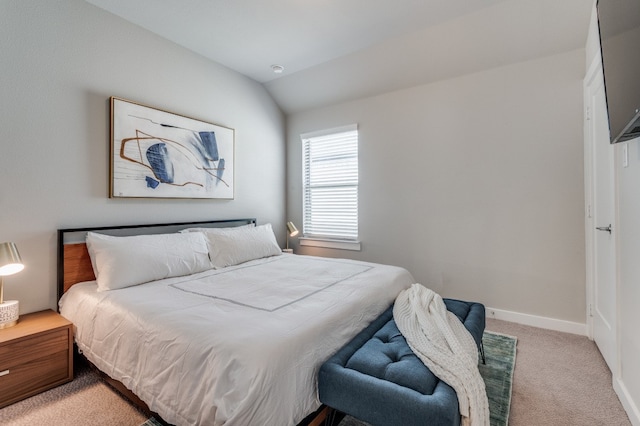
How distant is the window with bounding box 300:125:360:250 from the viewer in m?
3.98

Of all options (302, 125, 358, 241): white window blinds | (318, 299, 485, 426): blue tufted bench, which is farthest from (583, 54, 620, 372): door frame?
(302, 125, 358, 241): white window blinds

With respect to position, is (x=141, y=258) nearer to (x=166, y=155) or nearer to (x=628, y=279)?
(x=166, y=155)

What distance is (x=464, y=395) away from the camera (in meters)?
1.23

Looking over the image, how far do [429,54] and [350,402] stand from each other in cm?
316

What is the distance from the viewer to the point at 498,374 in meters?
2.09

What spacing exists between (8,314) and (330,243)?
3.07 m

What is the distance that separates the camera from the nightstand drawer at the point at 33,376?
177cm

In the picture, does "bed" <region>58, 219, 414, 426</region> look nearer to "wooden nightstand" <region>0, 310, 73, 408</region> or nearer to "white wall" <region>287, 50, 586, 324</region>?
"wooden nightstand" <region>0, 310, 73, 408</region>

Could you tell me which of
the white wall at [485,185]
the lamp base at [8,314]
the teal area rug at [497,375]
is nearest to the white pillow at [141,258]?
the lamp base at [8,314]

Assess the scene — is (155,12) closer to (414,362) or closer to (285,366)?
(285,366)

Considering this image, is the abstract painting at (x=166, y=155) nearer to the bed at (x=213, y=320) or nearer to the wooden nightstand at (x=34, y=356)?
the bed at (x=213, y=320)

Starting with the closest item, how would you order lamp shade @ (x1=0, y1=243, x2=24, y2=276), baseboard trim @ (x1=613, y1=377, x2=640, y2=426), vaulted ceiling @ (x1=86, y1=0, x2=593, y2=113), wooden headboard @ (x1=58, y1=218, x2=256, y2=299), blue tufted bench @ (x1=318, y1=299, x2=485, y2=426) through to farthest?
blue tufted bench @ (x1=318, y1=299, x2=485, y2=426) < baseboard trim @ (x1=613, y1=377, x2=640, y2=426) < lamp shade @ (x1=0, y1=243, x2=24, y2=276) < wooden headboard @ (x1=58, y1=218, x2=256, y2=299) < vaulted ceiling @ (x1=86, y1=0, x2=593, y2=113)

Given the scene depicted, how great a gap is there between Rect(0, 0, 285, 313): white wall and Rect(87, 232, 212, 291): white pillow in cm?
35

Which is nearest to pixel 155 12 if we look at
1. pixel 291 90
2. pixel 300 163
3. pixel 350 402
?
pixel 291 90
